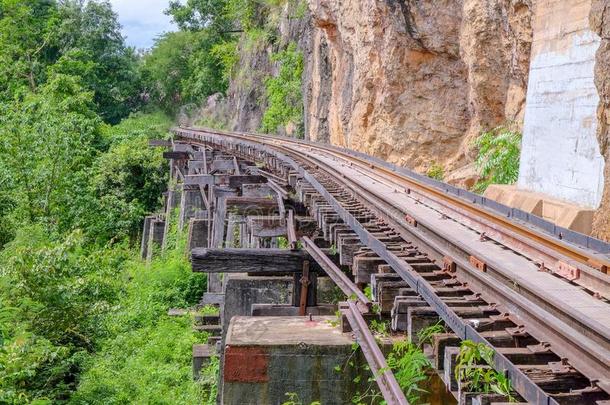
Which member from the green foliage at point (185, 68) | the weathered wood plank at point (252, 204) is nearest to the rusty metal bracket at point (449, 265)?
the weathered wood plank at point (252, 204)

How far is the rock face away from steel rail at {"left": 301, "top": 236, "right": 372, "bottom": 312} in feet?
23.8

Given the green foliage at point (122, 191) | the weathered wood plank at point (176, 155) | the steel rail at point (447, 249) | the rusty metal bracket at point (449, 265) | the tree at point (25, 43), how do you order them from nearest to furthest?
the steel rail at point (447, 249)
the rusty metal bracket at point (449, 265)
the weathered wood plank at point (176, 155)
the green foliage at point (122, 191)
the tree at point (25, 43)

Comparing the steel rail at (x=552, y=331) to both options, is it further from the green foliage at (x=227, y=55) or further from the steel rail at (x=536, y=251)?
the green foliage at (x=227, y=55)

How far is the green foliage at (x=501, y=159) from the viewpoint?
1294cm

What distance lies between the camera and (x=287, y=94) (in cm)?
3369

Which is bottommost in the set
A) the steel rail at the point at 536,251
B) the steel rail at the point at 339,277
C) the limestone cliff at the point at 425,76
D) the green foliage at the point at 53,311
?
the green foliage at the point at 53,311

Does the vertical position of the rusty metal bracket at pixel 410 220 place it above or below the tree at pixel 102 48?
below

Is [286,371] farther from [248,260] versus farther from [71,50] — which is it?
[71,50]

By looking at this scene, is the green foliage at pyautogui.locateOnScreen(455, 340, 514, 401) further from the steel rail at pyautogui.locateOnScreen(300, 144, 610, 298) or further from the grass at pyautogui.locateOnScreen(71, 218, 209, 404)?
the grass at pyautogui.locateOnScreen(71, 218, 209, 404)

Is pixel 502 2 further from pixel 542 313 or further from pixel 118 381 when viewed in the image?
pixel 542 313

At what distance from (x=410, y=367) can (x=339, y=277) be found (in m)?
2.02

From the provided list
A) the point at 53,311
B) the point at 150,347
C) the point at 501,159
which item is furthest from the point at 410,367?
the point at 150,347

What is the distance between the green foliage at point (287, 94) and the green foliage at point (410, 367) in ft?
91.1

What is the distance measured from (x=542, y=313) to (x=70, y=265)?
1043 cm
